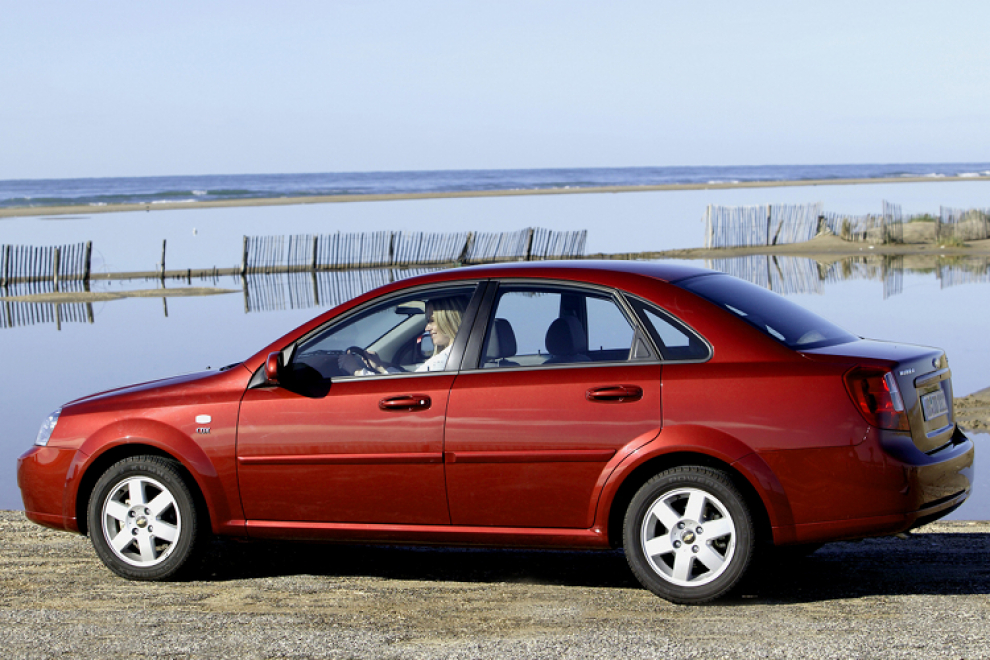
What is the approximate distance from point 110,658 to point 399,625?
4.20ft

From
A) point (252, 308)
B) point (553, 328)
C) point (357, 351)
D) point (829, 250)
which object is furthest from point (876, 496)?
point (829, 250)

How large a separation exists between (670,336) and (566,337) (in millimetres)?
544

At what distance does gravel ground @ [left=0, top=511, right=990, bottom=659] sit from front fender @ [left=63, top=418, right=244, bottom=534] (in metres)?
0.41

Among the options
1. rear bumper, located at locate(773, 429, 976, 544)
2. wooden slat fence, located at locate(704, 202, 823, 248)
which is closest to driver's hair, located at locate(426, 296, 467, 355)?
rear bumper, located at locate(773, 429, 976, 544)

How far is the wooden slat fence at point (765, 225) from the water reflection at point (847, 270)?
2.43 m

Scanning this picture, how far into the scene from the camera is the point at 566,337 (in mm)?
5621

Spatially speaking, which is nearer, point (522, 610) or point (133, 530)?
point (522, 610)

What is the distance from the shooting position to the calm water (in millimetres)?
15297

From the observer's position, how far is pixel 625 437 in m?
5.22

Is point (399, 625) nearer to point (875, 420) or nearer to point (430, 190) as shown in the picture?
point (875, 420)

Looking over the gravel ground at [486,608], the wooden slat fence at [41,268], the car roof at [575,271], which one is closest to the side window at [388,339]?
the car roof at [575,271]

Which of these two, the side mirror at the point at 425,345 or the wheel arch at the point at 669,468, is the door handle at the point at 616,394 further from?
Answer: the side mirror at the point at 425,345

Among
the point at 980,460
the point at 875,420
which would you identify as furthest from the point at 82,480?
the point at 980,460

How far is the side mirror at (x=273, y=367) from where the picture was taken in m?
5.73
